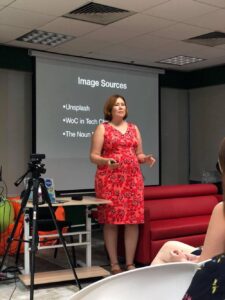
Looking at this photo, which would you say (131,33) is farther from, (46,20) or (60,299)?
(60,299)

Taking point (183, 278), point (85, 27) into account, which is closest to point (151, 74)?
point (85, 27)

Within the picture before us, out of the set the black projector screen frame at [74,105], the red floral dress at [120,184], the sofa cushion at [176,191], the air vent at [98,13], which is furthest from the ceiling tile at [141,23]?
the sofa cushion at [176,191]

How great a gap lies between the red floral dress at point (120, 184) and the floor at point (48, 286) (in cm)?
61

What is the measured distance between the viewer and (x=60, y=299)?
10.5 ft

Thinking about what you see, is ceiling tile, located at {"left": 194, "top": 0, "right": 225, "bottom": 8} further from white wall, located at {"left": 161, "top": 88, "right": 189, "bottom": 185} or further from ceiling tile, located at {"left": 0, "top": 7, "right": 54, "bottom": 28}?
white wall, located at {"left": 161, "top": 88, "right": 189, "bottom": 185}

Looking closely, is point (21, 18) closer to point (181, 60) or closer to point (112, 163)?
point (112, 163)

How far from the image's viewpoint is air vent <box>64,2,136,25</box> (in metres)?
4.20

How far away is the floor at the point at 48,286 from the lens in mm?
3291

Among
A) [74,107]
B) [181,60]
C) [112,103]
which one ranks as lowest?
[112,103]

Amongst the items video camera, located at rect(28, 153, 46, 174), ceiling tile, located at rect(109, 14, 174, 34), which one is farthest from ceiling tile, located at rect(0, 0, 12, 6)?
video camera, located at rect(28, 153, 46, 174)

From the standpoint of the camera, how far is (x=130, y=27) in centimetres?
485

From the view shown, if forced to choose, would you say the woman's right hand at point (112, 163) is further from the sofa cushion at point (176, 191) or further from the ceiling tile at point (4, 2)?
the ceiling tile at point (4, 2)

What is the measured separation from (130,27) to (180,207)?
207 cm

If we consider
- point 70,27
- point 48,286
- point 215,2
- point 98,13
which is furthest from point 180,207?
point 70,27
